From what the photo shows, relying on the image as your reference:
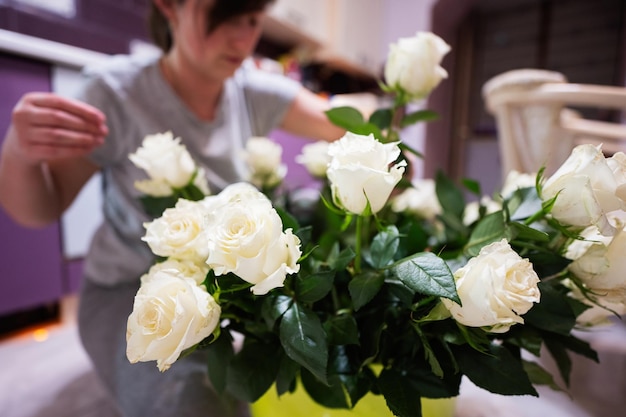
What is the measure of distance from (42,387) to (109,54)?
1250 millimetres

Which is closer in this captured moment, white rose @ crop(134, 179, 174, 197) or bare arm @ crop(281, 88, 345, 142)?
white rose @ crop(134, 179, 174, 197)

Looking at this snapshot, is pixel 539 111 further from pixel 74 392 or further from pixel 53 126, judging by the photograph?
pixel 74 392

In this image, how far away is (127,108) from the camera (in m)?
0.66

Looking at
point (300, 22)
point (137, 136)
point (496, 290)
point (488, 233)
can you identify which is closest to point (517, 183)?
point (488, 233)

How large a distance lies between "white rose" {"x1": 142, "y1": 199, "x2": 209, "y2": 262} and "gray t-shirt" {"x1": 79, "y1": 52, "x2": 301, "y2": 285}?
14.6 inches

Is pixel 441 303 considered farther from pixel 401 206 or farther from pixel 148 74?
pixel 148 74

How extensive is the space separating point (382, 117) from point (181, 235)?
0.75 ft

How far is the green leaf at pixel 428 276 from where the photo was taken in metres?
0.22

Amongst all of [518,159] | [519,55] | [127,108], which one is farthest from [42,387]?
[519,55]

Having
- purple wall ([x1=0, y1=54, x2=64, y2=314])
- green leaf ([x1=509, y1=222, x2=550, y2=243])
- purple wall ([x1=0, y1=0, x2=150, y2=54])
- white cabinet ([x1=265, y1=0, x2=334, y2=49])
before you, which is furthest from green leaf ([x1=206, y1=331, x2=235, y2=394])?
white cabinet ([x1=265, y1=0, x2=334, y2=49])

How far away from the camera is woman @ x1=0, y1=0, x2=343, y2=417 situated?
1.46ft

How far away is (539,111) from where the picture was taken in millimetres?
802

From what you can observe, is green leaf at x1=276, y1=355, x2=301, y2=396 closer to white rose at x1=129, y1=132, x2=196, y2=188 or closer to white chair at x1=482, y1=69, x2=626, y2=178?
white rose at x1=129, y1=132, x2=196, y2=188

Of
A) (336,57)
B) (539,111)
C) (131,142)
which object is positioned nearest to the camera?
(131,142)
